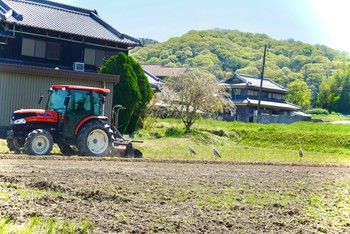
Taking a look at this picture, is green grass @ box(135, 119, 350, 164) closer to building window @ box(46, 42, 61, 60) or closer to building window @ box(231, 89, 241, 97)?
building window @ box(46, 42, 61, 60)

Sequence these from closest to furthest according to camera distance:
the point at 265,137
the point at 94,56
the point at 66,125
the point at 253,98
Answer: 1. the point at 66,125
2. the point at 94,56
3. the point at 265,137
4. the point at 253,98

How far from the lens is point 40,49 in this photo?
22.2m

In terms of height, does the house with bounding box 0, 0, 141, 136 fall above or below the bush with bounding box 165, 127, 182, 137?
above

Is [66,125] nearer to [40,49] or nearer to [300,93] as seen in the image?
[40,49]

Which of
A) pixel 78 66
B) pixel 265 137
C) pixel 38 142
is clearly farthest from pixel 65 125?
pixel 265 137

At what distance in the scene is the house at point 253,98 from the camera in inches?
1711

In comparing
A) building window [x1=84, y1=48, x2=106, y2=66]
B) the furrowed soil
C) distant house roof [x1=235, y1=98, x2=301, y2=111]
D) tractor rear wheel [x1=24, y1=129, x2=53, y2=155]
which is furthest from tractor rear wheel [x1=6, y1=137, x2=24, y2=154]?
distant house roof [x1=235, y1=98, x2=301, y2=111]

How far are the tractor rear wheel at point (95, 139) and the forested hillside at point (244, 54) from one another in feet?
16.7

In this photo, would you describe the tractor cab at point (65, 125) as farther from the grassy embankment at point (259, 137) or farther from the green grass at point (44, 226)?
the grassy embankment at point (259, 137)

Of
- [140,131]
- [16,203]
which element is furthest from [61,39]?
[16,203]

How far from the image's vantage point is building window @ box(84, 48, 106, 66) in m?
23.6

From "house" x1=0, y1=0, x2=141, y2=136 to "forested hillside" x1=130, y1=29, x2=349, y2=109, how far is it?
4101 mm

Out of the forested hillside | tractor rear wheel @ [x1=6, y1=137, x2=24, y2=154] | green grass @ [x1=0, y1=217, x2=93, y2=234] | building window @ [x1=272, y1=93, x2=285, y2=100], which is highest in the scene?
the forested hillside

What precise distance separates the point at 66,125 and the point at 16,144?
1160 mm
